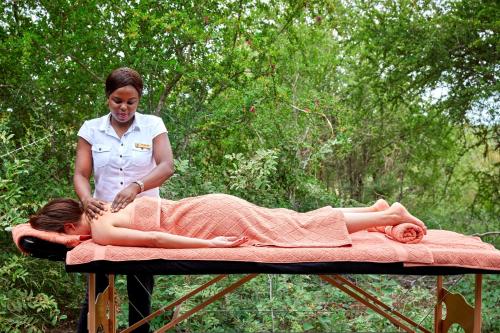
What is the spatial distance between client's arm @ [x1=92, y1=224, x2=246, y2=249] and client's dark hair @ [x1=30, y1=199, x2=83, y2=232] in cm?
21

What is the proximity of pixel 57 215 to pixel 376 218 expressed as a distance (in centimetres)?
123

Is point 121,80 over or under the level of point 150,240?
over

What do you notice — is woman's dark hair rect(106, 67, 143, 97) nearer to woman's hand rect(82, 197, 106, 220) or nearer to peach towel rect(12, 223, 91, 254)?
woman's hand rect(82, 197, 106, 220)

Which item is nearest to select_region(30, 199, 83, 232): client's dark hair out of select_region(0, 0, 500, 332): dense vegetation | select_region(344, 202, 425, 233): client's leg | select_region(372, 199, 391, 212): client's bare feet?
select_region(0, 0, 500, 332): dense vegetation

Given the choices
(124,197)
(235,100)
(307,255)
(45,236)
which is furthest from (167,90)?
(307,255)

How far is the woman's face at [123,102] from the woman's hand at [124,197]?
30 cm

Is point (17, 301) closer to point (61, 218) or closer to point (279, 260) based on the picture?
point (61, 218)

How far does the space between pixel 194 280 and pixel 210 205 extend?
62.6 inches

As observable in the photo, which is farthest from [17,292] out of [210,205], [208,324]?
[210,205]

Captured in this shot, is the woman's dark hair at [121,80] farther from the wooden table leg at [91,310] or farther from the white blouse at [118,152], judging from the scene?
the wooden table leg at [91,310]

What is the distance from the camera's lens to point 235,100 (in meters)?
4.50

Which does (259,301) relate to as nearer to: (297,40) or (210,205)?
(210,205)

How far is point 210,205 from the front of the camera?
2.61 m

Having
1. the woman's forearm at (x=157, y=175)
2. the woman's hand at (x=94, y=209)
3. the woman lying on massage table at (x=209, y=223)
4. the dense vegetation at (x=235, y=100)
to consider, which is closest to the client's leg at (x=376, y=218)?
the woman lying on massage table at (x=209, y=223)
